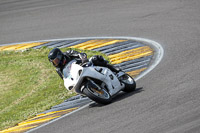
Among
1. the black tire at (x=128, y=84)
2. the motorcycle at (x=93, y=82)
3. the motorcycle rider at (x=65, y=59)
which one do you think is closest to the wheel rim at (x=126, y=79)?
the black tire at (x=128, y=84)

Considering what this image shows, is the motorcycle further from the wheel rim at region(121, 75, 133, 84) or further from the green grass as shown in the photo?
the green grass

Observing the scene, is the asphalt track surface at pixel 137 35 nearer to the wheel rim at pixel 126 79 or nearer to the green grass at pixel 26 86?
the wheel rim at pixel 126 79

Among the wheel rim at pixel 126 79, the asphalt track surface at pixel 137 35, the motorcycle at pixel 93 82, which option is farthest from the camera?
the wheel rim at pixel 126 79

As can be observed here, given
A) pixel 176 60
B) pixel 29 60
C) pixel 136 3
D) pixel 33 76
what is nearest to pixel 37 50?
pixel 29 60

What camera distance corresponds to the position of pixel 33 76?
14.8 m

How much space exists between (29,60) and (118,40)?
345 centimetres

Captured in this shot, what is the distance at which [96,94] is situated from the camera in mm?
10195

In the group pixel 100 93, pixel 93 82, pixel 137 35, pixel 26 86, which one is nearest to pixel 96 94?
pixel 100 93

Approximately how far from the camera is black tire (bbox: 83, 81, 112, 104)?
393 inches

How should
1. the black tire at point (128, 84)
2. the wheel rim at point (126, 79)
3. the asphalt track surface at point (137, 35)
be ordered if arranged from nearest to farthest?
the asphalt track surface at point (137, 35) → the black tire at point (128, 84) → the wheel rim at point (126, 79)

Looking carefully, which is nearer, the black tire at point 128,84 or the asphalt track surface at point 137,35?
the asphalt track surface at point 137,35

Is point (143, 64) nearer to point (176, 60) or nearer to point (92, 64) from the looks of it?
point (176, 60)

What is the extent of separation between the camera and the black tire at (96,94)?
9992 millimetres

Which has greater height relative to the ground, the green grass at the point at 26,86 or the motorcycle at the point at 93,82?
the motorcycle at the point at 93,82
